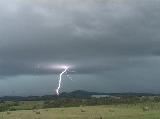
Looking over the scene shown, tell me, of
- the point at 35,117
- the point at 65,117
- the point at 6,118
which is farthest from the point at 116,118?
the point at 6,118

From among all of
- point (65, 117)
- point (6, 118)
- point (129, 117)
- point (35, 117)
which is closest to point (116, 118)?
point (129, 117)

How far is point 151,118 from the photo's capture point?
6575cm

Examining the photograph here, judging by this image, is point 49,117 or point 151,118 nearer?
point 151,118

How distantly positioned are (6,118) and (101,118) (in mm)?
17947

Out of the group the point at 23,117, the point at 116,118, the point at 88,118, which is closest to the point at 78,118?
the point at 88,118

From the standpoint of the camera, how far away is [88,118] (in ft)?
220

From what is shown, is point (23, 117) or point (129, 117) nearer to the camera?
point (129, 117)

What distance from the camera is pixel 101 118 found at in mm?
65875

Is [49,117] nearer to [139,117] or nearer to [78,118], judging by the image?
[78,118]

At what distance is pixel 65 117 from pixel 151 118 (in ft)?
48.9

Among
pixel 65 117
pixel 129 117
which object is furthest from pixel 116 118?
pixel 65 117

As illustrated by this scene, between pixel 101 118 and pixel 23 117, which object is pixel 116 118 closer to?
pixel 101 118

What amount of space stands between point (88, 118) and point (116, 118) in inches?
177

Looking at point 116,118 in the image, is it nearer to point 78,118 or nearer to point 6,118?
point 78,118
